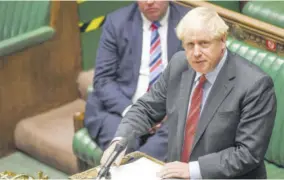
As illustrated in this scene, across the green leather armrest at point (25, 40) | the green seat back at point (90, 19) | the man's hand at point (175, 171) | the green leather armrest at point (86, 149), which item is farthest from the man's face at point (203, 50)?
the green seat back at point (90, 19)

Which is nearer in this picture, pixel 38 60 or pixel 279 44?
pixel 279 44

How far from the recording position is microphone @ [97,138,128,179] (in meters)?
2.21

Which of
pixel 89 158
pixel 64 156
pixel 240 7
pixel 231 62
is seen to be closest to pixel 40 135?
pixel 64 156

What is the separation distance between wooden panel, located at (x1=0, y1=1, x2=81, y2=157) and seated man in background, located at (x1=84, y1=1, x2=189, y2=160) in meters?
0.65

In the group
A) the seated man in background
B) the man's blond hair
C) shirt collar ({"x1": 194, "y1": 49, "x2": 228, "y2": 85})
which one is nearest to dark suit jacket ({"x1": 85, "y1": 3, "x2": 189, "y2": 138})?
the seated man in background

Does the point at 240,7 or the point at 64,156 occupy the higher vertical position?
the point at 240,7

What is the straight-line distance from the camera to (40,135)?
4.02m

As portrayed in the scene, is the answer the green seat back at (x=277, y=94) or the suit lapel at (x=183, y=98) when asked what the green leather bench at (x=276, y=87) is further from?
the suit lapel at (x=183, y=98)

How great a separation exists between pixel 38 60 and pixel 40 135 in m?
0.46

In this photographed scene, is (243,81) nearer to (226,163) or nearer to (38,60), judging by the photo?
(226,163)

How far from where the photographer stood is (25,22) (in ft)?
13.8

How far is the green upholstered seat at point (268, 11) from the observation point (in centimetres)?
343

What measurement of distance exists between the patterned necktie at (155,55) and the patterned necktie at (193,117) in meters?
1.08

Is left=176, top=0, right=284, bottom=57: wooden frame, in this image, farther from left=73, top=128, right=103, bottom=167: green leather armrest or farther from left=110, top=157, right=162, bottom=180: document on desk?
left=110, top=157, right=162, bottom=180: document on desk
